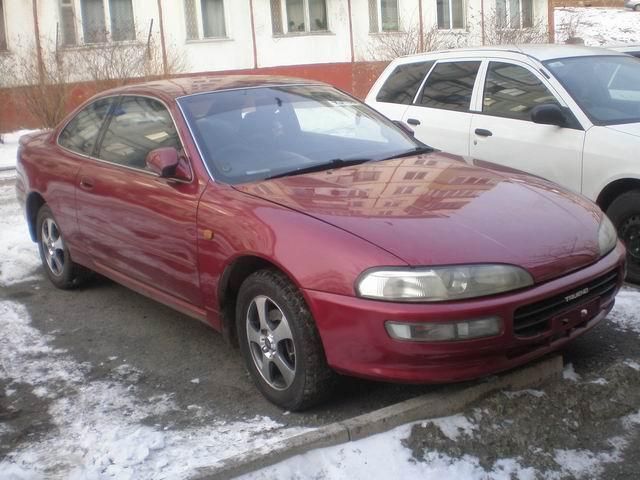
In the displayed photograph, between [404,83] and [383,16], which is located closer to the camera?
[404,83]

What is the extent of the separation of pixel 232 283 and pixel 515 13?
993 inches

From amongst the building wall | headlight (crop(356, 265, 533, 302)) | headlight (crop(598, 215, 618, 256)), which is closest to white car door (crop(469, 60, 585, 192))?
headlight (crop(598, 215, 618, 256))

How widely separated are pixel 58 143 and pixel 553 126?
3655 millimetres

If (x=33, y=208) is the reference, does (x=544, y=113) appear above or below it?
above

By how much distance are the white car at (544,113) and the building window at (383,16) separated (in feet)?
59.0

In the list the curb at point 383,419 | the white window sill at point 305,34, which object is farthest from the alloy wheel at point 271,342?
the white window sill at point 305,34

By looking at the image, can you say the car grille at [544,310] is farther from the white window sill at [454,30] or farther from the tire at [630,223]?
the white window sill at [454,30]

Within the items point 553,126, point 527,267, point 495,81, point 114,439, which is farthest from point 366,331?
point 495,81

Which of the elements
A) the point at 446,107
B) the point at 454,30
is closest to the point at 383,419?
the point at 446,107

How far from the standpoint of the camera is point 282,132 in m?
4.96

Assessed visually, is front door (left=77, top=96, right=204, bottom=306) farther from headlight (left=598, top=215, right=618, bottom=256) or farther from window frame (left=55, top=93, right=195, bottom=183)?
headlight (left=598, top=215, right=618, bottom=256)

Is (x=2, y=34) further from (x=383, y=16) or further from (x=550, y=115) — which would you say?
(x=550, y=115)

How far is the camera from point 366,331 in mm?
3557

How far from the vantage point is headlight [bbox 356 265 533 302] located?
3.50 meters
